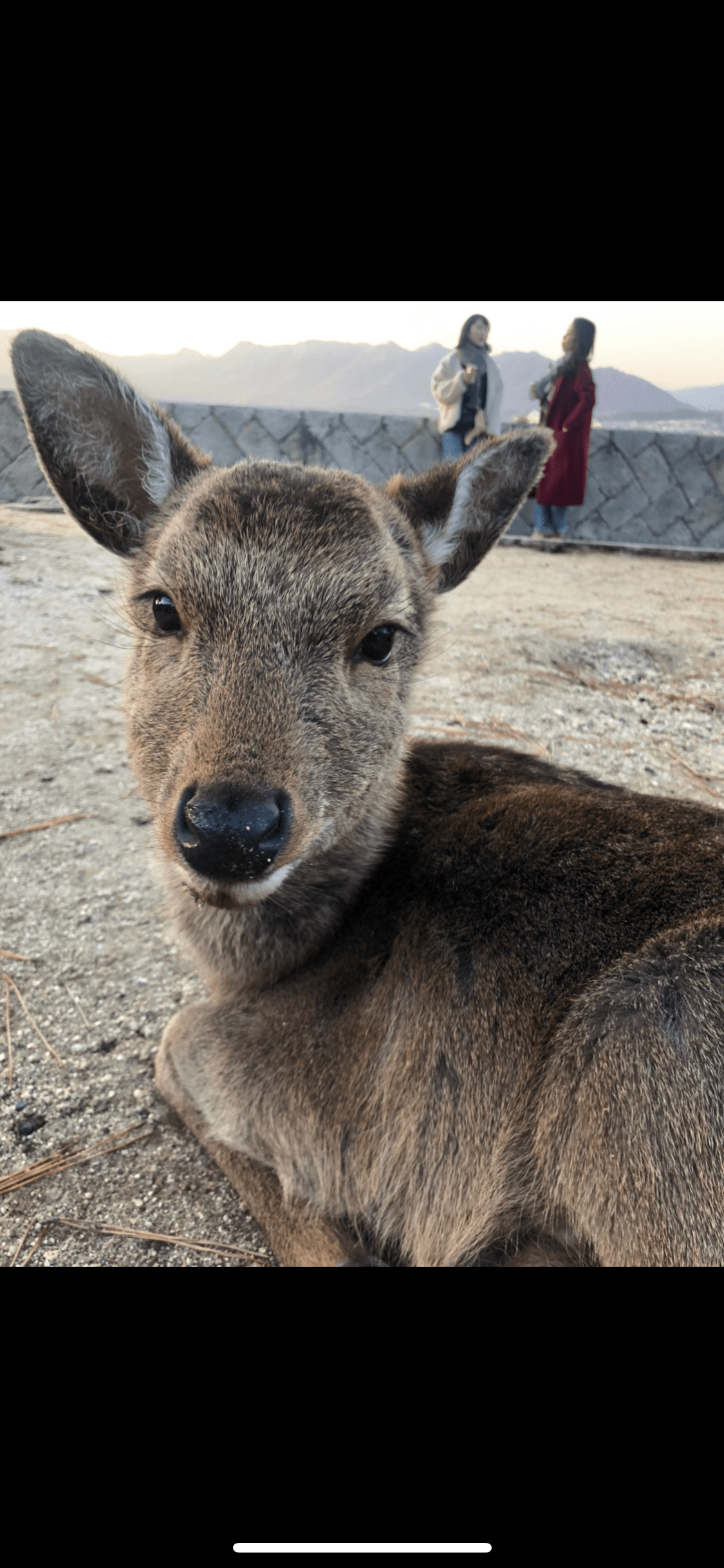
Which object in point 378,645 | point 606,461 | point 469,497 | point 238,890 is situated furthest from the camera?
point 606,461

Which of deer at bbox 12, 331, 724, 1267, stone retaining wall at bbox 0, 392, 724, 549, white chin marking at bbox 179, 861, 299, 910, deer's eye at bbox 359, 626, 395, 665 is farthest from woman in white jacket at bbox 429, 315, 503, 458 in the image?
white chin marking at bbox 179, 861, 299, 910

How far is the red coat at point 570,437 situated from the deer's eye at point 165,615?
31.0 ft

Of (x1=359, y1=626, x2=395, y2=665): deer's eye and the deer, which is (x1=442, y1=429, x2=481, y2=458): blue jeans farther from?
(x1=359, y1=626, x2=395, y2=665): deer's eye

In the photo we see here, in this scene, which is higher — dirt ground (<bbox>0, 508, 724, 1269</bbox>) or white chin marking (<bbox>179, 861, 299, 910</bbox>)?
white chin marking (<bbox>179, 861, 299, 910</bbox>)

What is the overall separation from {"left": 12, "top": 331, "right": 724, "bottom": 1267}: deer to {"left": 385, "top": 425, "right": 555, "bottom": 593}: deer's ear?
0.4 inches

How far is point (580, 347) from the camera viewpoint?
9.81m

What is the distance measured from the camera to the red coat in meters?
10.8

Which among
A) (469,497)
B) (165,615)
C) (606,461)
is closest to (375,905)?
(165,615)

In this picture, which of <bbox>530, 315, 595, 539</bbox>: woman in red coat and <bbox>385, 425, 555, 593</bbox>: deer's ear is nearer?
<bbox>385, 425, 555, 593</bbox>: deer's ear

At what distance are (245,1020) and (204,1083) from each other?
0.71ft

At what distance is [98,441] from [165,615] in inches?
29.4

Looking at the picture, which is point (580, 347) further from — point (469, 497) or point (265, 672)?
point (265, 672)

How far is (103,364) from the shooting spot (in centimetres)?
255

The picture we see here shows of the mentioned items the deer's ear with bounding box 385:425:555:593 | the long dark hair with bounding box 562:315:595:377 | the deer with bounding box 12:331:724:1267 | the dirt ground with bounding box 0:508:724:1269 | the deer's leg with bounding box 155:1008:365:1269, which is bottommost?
the deer's leg with bounding box 155:1008:365:1269
